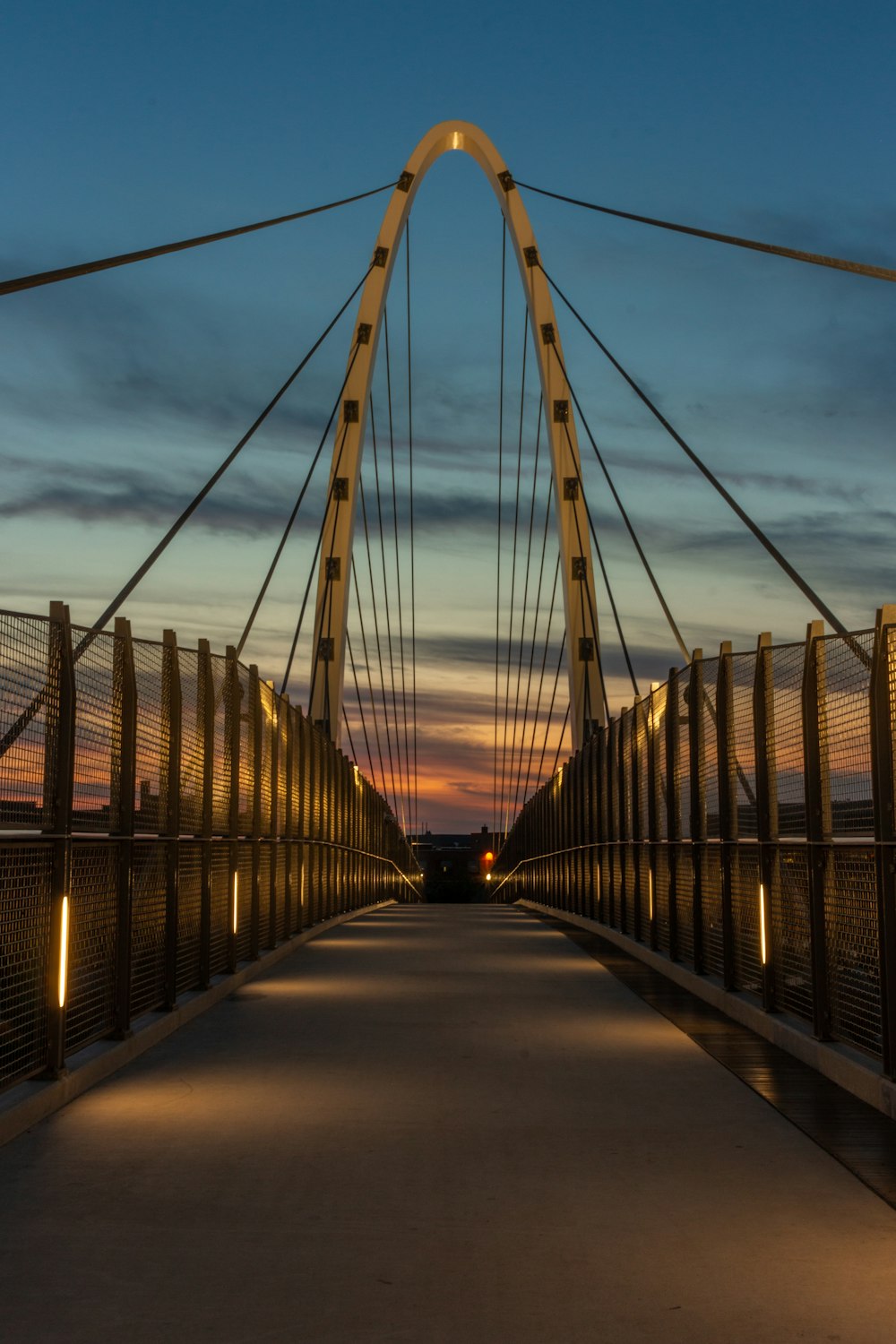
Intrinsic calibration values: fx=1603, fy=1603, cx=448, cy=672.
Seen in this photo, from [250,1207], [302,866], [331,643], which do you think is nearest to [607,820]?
[302,866]

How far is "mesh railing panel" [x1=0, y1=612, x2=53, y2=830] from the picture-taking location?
6699mm

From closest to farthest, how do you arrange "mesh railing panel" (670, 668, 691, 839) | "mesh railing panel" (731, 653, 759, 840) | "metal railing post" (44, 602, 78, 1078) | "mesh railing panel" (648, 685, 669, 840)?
"metal railing post" (44, 602, 78, 1078)
"mesh railing panel" (731, 653, 759, 840)
"mesh railing panel" (670, 668, 691, 839)
"mesh railing panel" (648, 685, 669, 840)

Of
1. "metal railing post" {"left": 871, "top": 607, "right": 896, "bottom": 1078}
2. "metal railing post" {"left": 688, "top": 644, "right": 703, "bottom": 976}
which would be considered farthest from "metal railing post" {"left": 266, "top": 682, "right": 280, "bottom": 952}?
"metal railing post" {"left": 871, "top": 607, "right": 896, "bottom": 1078}

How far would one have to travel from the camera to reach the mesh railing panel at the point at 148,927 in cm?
955

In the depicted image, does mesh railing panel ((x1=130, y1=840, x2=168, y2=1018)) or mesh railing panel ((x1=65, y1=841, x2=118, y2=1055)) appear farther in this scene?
mesh railing panel ((x1=130, y1=840, x2=168, y2=1018))

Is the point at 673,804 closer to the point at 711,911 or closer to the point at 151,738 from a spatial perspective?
the point at 711,911

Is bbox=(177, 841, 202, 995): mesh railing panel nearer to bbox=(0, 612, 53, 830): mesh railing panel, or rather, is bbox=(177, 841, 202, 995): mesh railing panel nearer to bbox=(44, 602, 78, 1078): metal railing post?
bbox=(44, 602, 78, 1078): metal railing post

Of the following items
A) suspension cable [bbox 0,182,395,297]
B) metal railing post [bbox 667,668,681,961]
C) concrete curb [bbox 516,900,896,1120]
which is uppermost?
suspension cable [bbox 0,182,395,297]

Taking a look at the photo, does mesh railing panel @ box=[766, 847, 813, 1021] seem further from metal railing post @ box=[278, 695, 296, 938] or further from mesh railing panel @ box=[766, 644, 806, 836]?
metal railing post @ box=[278, 695, 296, 938]

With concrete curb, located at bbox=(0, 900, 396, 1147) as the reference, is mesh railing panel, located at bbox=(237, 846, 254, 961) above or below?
above

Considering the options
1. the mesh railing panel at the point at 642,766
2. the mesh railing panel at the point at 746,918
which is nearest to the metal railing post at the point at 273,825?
the mesh railing panel at the point at 642,766

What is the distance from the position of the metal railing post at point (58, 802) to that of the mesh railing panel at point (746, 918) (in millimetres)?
4758

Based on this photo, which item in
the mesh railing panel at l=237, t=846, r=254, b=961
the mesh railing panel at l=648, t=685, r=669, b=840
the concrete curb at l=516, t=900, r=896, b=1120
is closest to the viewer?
the concrete curb at l=516, t=900, r=896, b=1120

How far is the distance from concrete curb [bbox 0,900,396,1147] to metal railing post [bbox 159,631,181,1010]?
1.13ft
